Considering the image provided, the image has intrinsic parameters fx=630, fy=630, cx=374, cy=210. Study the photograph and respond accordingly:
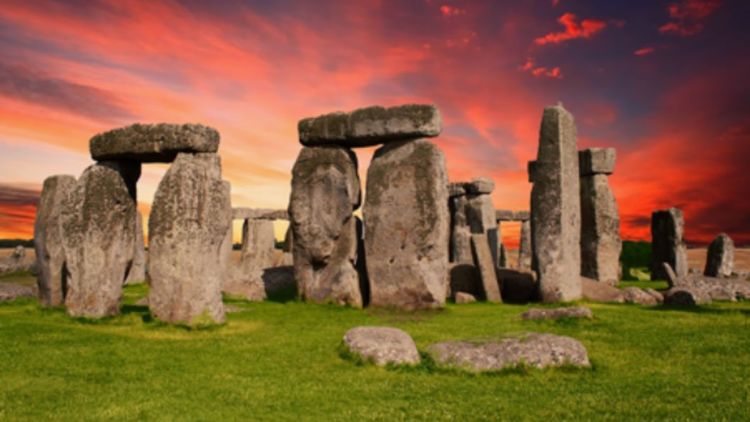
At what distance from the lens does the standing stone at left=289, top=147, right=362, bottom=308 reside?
17.7m

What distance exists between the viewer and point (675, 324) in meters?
13.0

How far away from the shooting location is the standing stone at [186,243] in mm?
12398

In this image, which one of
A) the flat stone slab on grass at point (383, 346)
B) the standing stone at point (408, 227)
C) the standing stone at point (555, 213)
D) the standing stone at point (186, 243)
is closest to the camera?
the flat stone slab on grass at point (383, 346)

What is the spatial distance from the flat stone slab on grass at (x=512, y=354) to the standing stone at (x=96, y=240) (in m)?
8.04

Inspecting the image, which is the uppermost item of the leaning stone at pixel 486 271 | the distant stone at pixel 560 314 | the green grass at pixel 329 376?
the leaning stone at pixel 486 271

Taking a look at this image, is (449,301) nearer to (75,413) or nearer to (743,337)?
(743,337)

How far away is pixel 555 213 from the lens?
17.3m

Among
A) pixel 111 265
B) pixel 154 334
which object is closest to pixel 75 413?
pixel 154 334

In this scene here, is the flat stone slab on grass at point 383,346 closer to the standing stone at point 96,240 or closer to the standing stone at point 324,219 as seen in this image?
the standing stone at point 96,240

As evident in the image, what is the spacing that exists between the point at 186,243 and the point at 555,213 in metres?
9.97

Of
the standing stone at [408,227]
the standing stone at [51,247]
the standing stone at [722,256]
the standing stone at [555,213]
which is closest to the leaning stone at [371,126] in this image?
the standing stone at [408,227]

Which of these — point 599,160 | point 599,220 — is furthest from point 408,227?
point 599,160

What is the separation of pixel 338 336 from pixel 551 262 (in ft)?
25.3

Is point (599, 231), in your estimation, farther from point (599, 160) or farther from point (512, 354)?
point (512, 354)
